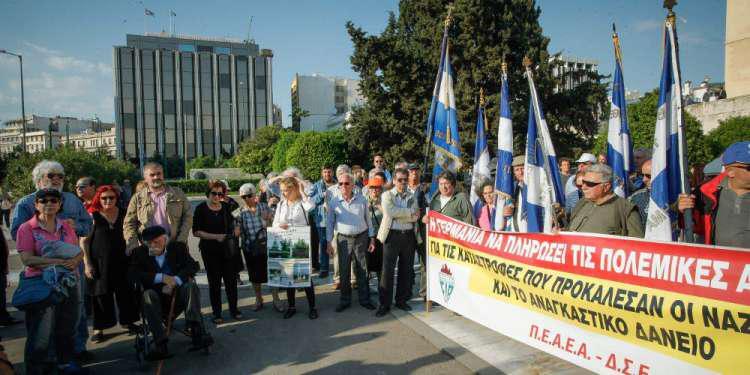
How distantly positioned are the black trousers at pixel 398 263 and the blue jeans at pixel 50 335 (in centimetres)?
347

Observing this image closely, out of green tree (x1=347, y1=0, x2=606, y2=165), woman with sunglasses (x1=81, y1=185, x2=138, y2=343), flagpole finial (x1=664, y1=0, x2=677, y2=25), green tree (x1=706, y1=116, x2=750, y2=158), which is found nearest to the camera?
flagpole finial (x1=664, y1=0, x2=677, y2=25)

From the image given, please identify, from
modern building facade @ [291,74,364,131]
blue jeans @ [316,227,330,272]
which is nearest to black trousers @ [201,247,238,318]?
blue jeans @ [316,227,330,272]

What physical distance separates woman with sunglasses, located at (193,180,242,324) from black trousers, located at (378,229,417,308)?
2.02 m

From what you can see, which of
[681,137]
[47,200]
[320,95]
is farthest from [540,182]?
[320,95]

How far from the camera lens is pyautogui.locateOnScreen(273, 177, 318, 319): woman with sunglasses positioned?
5.98 meters

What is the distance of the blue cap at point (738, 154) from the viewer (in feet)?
12.2

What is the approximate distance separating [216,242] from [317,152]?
88.4ft

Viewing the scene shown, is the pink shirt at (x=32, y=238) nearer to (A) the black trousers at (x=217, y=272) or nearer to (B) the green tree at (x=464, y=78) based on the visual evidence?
(A) the black trousers at (x=217, y=272)

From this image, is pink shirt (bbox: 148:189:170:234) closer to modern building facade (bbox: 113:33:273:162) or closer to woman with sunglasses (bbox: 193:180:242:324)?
woman with sunglasses (bbox: 193:180:242:324)

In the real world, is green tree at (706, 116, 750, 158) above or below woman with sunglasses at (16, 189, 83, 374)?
above

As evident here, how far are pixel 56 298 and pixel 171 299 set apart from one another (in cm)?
102

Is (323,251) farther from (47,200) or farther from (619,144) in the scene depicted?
(619,144)

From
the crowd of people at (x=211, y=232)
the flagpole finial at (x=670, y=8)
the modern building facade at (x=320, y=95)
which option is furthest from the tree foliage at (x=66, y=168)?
the modern building facade at (x=320, y=95)

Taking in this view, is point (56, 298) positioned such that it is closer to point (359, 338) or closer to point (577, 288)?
point (359, 338)
